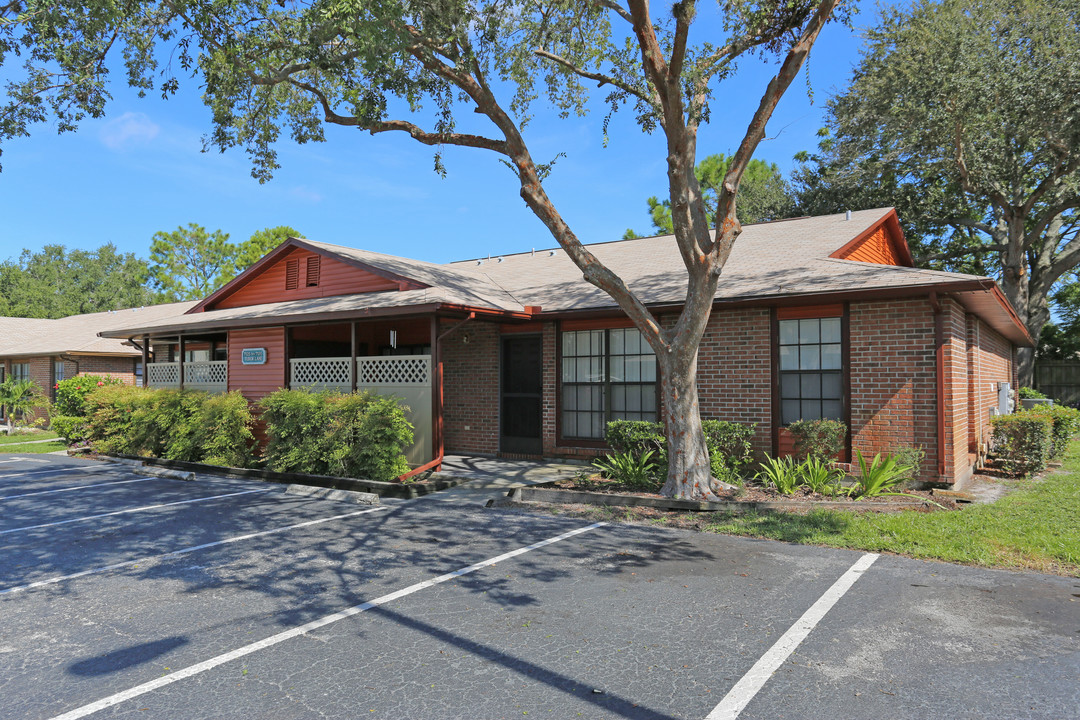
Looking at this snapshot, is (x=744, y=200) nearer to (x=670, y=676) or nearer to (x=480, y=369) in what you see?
(x=480, y=369)

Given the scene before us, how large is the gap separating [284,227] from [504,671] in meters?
48.6

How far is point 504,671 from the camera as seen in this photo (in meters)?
3.88

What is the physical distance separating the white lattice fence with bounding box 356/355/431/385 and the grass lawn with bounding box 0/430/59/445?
568 inches

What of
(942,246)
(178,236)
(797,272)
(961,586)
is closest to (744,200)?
(942,246)

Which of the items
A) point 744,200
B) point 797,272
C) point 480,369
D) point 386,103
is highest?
point 744,200

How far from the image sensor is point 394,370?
11969 mm

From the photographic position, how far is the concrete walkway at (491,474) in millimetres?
9891

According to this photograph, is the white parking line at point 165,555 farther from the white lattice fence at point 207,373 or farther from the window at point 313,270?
the white lattice fence at point 207,373

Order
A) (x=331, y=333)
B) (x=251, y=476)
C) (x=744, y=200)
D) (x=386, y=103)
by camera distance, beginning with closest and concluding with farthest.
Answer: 1. (x=386, y=103)
2. (x=251, y=476)
3. (x=331, y=333)
4. (x=744, y=200)

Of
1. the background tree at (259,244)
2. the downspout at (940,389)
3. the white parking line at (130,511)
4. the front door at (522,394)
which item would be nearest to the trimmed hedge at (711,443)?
the downspout at (940,389)

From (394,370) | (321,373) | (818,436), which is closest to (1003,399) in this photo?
(818,436)

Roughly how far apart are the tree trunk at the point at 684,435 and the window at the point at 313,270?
931 centimetres

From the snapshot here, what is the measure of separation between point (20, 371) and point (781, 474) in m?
30.0

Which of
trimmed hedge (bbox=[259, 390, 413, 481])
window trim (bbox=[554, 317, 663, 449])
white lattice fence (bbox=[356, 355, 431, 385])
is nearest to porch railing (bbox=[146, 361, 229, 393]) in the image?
trimmed hedge (bbox=[259, 390, 413, 481])
